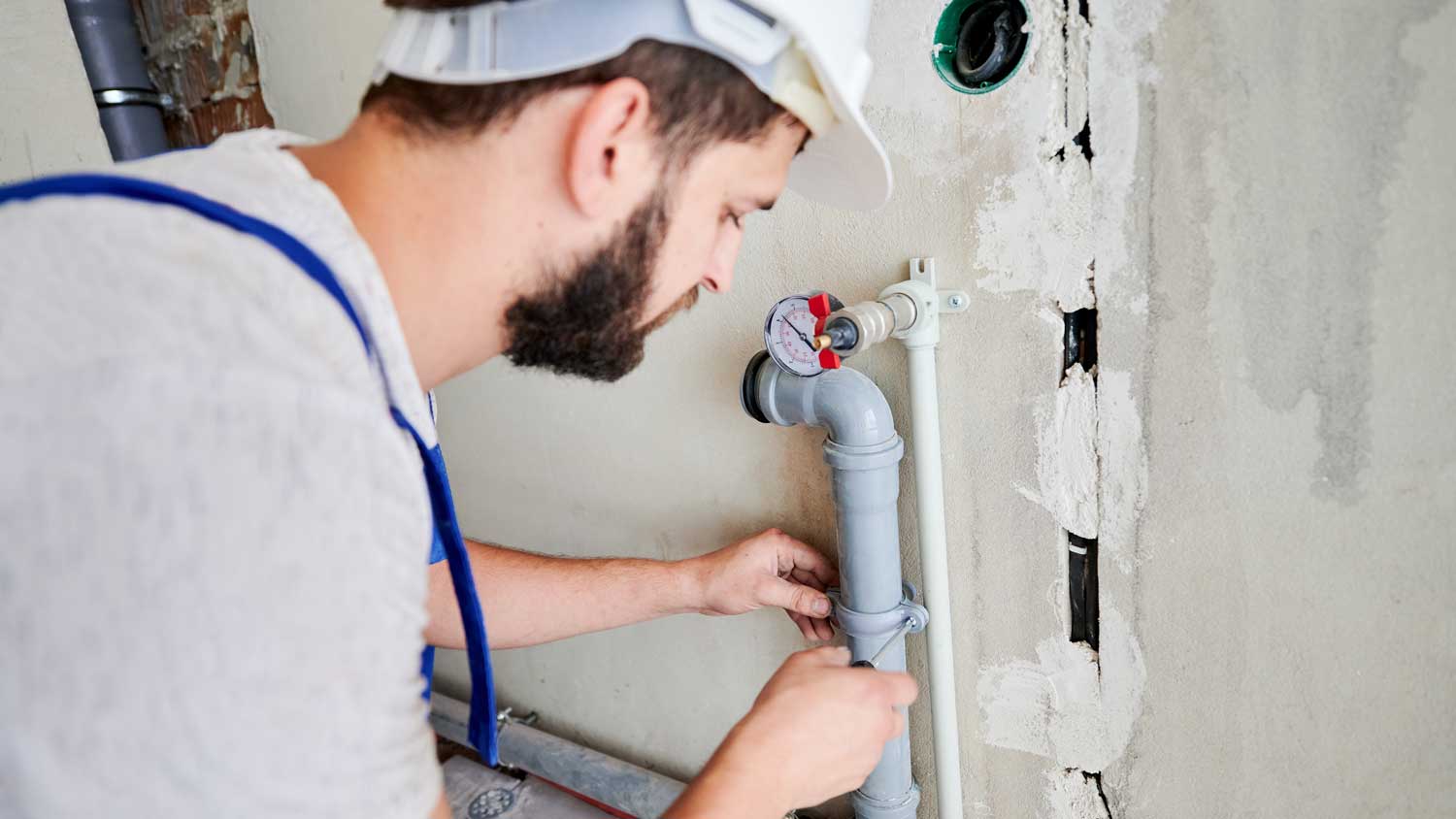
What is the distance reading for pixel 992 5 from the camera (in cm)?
85

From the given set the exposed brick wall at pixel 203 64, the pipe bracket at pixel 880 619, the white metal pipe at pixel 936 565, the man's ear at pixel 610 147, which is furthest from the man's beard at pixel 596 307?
the exposed brick wall at pixel 203 64

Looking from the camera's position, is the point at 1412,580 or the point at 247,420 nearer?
the point at 247,420

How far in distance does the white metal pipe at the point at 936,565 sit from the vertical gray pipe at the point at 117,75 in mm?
1585

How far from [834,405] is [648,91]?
1.44 ft

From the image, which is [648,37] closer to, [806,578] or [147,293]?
[147,293]

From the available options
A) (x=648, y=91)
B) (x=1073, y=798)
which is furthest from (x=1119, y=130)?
(x=1073, y=798)

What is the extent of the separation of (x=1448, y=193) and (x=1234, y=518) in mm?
341

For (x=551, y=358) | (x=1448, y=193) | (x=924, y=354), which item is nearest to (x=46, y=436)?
(x=551, y=358)

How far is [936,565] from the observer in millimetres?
972

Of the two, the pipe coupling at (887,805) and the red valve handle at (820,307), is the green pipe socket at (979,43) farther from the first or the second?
the pipe coupling at (887,805)

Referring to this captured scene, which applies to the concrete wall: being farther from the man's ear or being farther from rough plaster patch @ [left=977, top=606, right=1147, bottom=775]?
rough plaster patch @ [left=977, top=606, right=1147, bottom=775]

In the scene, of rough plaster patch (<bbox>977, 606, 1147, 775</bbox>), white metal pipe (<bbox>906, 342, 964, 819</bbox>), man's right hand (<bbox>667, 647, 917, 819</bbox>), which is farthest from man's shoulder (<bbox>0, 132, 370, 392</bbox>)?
rough plaster patch (<bbox>977, 606, 1147, 775</bbox>)

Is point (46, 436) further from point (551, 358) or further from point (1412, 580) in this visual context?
point (1412, 580)

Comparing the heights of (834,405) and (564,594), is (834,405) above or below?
above
